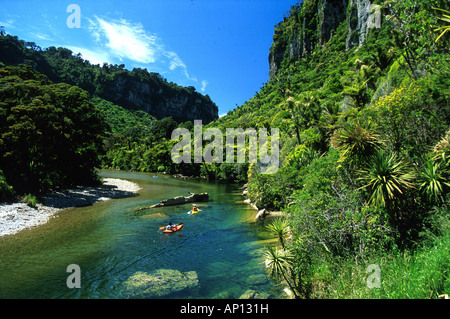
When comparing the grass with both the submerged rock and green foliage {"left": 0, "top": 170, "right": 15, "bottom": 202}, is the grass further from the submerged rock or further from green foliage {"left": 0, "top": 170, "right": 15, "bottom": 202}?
green foliage {"left": 0, "top": 170, "right": 15, "bottom": 202}

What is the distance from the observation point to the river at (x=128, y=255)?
10.1 metres

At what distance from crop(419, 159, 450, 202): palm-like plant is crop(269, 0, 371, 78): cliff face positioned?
258 feet

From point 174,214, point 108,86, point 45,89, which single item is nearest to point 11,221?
point 174,214

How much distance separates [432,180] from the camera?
8969 mm

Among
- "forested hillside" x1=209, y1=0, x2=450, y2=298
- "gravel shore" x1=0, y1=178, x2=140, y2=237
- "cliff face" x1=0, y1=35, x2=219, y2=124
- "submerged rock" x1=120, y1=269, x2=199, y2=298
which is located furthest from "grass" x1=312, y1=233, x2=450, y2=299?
"cliff face" x1=0, y1=35, x2=219, y2=124

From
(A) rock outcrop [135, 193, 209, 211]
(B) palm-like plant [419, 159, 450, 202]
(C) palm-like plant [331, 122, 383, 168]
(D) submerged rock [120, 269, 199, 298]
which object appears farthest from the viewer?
(A) rock outcrop [135, 193, 209, 211]

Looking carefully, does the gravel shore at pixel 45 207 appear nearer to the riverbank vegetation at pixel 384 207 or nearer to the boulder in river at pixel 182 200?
the boulder in river at pixel 182 200

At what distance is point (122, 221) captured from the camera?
20312mm

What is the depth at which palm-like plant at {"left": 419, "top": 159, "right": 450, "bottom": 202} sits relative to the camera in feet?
28.9

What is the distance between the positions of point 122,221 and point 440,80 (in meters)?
23.0

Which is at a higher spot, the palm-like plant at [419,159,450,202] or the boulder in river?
the palm-like plant at [419,159,450,202]

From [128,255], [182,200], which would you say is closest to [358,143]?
[128,255]

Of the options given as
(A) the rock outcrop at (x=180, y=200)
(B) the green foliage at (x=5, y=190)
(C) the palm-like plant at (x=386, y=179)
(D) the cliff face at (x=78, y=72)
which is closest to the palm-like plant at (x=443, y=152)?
(C) the palm-like plant at (x=386, y=179)

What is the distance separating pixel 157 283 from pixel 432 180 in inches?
471
